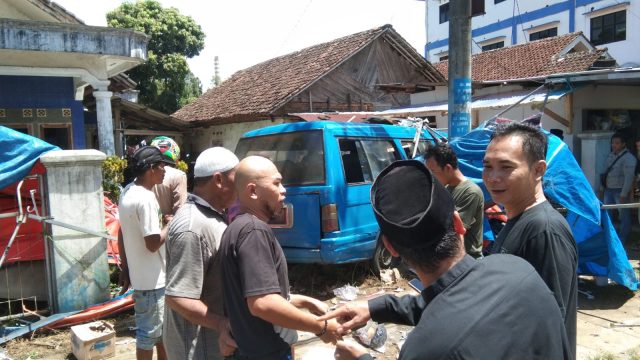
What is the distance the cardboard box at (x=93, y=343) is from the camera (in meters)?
4.02

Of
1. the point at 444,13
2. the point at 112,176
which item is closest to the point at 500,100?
the point at 112,176

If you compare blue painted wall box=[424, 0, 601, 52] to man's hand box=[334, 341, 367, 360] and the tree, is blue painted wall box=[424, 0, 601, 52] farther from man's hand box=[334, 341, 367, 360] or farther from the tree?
man's hand box=[334, 341, 367, 360]

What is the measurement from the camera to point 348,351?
59.3 inches

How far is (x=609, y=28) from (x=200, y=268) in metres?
24.7

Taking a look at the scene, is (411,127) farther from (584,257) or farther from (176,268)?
(176,268)

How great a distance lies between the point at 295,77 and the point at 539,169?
51.0ft

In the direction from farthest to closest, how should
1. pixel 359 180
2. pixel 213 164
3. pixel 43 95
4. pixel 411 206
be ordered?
pixel 43 95 < pixel 359 180 < pixel 213 164 < pixel 411 206

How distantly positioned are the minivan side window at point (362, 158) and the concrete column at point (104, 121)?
20.1ft

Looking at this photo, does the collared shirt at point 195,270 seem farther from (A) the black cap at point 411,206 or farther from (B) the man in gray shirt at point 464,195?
(B) the man in gray shirt at point 464,195

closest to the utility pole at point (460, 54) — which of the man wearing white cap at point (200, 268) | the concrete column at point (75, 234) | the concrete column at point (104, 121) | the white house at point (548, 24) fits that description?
the concrete column at point (75, 234)

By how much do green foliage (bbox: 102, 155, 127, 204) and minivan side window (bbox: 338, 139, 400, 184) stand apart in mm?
5408

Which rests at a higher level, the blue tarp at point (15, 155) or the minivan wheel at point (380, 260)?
the blue tarp at point (15, 155)

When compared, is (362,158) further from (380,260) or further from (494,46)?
(494,46)

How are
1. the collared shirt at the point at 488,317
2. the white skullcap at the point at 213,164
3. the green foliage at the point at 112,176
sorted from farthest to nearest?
the green foliage at the point at 112,176 → the white skullcap at the point at 213,164 → the collared shirt at the point at 488,317
